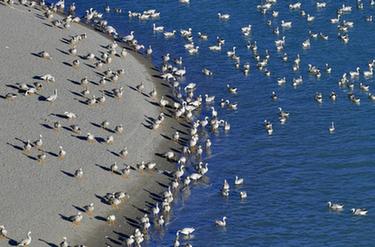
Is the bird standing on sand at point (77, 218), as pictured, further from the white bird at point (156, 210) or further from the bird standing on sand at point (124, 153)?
the bird standing on sand at point (124, 153)

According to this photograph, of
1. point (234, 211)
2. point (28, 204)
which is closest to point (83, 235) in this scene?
point (28, 204)

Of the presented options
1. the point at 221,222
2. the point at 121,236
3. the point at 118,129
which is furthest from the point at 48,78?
the point at 221,222

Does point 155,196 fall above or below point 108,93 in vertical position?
below

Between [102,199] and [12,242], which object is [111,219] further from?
[12,242]

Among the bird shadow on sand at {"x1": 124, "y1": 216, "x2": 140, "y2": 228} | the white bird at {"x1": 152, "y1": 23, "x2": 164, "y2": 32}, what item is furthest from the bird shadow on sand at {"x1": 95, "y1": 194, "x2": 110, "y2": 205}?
the white bird at {"x1": 152, "y1": 23, "x2": 164, "y2": 32}

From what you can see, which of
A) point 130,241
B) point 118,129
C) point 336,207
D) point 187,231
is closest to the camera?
point 130,241
